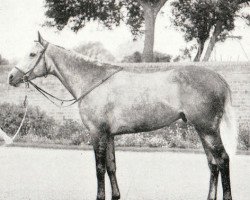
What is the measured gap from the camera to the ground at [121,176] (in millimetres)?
7957

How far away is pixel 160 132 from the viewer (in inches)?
643

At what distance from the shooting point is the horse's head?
286 inches

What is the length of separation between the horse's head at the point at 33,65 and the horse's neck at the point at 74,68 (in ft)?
0.39

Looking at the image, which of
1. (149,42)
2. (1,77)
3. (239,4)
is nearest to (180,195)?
(1,77)

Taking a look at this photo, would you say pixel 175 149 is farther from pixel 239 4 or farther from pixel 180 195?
pixel 239 4

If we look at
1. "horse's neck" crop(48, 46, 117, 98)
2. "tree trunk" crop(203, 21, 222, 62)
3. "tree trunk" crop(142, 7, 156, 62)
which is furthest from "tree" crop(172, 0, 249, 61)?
"horse's neck" crop(48, 46, 117, 98)

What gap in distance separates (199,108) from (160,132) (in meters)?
9.49

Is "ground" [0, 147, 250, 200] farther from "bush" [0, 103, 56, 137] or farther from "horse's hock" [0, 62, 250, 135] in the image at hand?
"horse's hock" [0, 62, 250, 135]

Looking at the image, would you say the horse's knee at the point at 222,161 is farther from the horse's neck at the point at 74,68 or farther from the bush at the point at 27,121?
the bush at the point at 27,121

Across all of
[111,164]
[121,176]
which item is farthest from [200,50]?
[111,164]

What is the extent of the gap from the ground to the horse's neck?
177 cm

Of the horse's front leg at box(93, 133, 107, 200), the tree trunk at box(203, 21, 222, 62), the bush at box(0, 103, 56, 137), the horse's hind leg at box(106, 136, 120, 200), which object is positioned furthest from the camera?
the tree trunk at box(203, 21, 222, 62)

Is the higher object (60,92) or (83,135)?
(60,92)

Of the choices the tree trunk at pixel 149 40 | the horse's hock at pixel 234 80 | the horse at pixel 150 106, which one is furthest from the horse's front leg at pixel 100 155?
Result: the tree trunk at pixel 149 40
